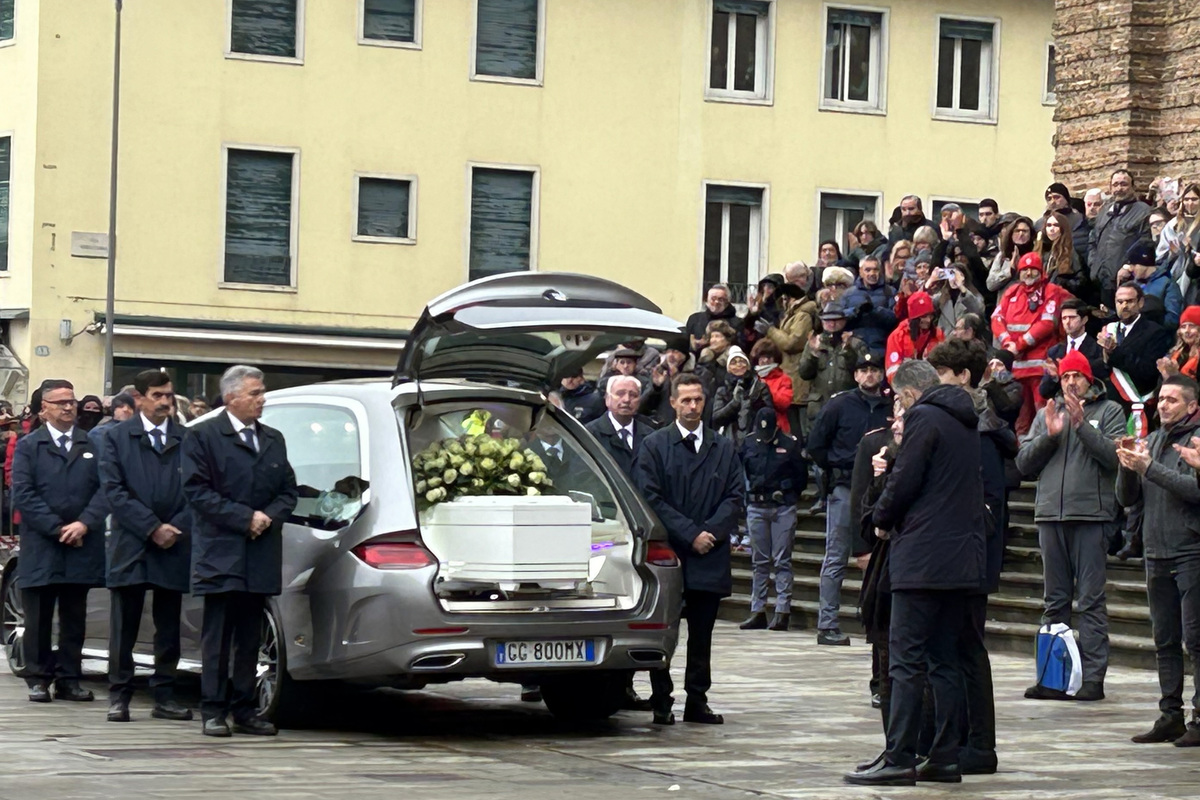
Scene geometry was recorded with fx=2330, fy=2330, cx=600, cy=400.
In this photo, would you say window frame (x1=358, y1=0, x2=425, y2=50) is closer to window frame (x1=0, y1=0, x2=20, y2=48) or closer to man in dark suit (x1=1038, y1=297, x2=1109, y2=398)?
window frame (x1=0, y1=0, x2=20, y2=48)

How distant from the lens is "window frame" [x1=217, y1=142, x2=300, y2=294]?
37062 millimetres

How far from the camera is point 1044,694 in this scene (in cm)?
1475

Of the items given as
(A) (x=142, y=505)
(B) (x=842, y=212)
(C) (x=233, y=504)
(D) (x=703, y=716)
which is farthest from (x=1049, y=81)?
(C) (x=233, y=504)

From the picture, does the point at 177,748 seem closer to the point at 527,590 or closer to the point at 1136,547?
the point at 527,590

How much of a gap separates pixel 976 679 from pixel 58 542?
5.68m

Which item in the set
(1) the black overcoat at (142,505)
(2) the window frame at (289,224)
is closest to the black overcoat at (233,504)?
(1) the black overcoat at (142,505)

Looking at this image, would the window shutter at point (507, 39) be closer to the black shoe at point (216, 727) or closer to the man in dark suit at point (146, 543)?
the man in dark suit at point (146, 543)

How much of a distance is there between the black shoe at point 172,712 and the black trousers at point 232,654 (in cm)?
68

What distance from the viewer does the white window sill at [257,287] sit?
37.3 m

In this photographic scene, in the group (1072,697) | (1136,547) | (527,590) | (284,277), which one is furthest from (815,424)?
(284,277)

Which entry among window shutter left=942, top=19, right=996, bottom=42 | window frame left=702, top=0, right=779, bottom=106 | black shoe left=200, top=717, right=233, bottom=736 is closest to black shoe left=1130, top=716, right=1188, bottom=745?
black shoe left=200, top=717, right=233, bottom=736

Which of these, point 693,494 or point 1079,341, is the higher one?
point 1079,341

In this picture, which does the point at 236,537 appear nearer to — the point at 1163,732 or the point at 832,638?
the point at 1163,732

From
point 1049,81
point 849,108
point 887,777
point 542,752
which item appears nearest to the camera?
point 887,777
